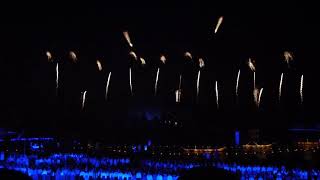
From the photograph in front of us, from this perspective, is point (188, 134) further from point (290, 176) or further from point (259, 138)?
point (290, 176)

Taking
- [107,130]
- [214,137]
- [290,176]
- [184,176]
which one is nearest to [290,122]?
[214,137]

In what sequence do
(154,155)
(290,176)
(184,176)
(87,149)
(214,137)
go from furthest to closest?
(214,137), (87,149), (154,155), (290,176), (184,176)

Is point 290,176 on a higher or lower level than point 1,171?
lower

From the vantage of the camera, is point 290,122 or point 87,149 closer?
point 87,149

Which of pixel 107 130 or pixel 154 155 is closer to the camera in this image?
pixel 154 155

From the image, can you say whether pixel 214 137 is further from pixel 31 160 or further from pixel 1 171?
pixel 1 171

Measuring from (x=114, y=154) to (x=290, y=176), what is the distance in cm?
727

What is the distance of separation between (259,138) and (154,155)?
37.5ft

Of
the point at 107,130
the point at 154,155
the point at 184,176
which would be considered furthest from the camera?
the point at 107,130

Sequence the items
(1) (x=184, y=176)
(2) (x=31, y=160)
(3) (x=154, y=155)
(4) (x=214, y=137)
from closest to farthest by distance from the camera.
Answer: (1) (x=184, y=176) < (2) (x=31, y=160) < (3) (x=154, y=155) < (4) (x=214, y=137)

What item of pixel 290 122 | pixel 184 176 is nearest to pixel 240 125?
pixel 290 122

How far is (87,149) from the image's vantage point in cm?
1819

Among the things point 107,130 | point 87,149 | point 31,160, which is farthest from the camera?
point 107,130

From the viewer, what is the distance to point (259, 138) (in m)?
25.5
